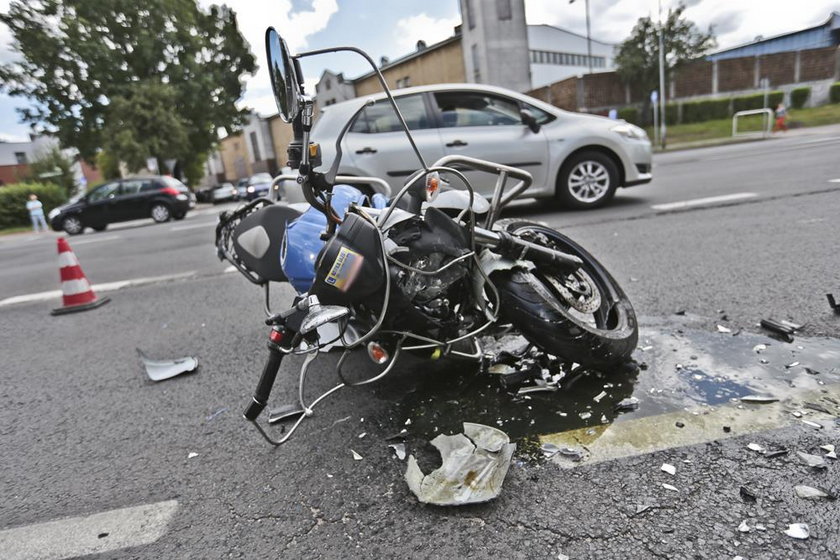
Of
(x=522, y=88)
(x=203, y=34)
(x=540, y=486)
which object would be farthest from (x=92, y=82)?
(x=540, y=486)

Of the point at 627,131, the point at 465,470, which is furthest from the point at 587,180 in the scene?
the point at 465,470

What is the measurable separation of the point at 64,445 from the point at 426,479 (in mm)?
1777

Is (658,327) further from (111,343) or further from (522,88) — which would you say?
(522,88)

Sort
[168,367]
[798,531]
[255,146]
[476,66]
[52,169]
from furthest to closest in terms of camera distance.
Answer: [255,146] < [52,169] < [476,66] < [168,367] < [798,531]

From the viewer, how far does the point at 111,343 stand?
3.92 metres

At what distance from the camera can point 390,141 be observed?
6695mm

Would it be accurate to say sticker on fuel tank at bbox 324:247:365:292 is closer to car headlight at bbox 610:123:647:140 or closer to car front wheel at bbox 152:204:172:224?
car headlight at bbox 610:123:647:140

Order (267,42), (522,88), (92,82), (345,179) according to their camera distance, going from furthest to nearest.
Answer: (522,88) < (92,82) < (345,179) < (267,42)

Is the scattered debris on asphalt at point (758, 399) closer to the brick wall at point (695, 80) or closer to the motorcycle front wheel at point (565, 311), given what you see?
the motorcycle front wheel at point (565, 311)

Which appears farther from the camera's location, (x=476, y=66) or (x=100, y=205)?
(x=476, y=66)

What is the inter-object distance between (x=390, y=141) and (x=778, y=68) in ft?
135

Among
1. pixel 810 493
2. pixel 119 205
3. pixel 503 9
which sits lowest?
pixel 810 493

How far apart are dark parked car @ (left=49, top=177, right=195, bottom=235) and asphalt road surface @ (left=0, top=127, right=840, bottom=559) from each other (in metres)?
15.9

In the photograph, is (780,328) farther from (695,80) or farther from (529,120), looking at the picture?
(695,80)
